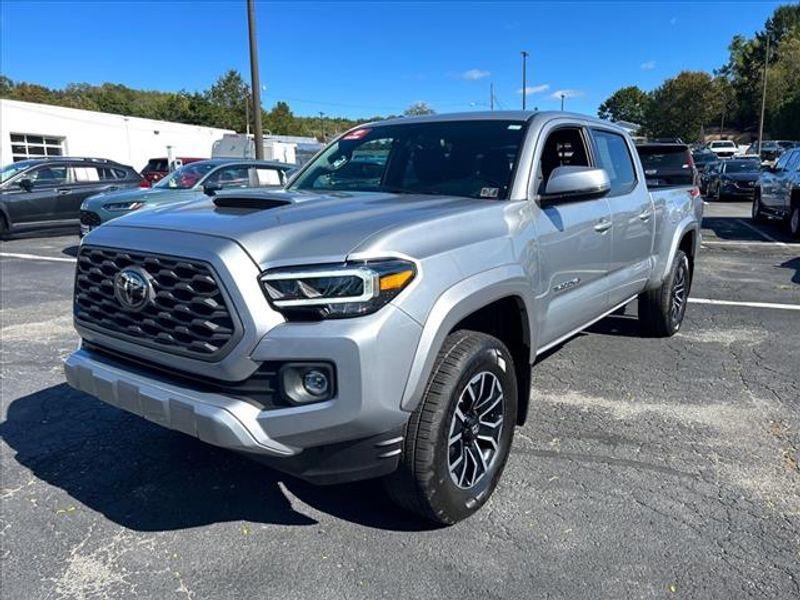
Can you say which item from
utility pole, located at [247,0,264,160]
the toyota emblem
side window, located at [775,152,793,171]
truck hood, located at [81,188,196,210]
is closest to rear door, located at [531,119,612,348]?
the toyota emblem

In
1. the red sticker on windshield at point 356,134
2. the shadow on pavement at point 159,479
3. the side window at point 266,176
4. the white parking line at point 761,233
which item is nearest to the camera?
the shadow on pavement at point 159,479

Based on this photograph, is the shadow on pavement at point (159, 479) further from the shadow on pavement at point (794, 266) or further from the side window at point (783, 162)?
the side window at point (783, 162)

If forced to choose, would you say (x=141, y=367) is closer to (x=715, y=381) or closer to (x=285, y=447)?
(x=285, y=447)

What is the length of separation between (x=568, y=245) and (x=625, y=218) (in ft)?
3.64

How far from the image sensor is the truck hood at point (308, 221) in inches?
96.0

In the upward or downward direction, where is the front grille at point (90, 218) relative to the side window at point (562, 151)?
downward

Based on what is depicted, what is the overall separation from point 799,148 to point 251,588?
1533cm

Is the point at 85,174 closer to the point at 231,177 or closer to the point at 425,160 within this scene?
the point at 231,177

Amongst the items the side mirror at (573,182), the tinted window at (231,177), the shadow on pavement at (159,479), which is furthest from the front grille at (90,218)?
the side mirror at (573,182)

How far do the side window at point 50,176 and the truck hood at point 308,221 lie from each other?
12.3 m

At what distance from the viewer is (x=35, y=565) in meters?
2.68

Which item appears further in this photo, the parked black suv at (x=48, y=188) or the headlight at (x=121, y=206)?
the parked black suv at (x=48, y=188)

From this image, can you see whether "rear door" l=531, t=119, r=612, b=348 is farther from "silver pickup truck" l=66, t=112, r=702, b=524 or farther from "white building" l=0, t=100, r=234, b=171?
"white building" l=0, t=100, r=234, b=171

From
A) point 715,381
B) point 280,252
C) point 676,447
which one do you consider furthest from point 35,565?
point 715,381
